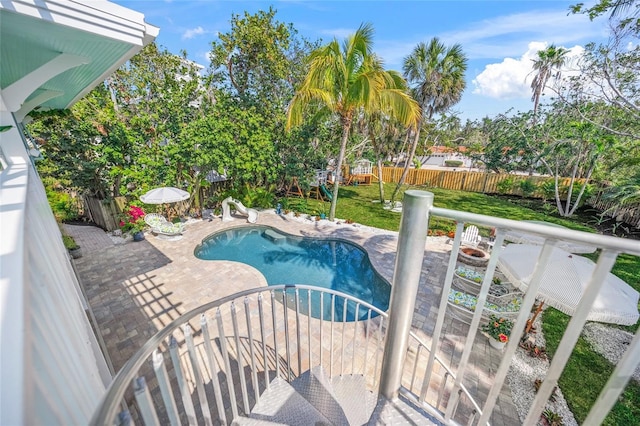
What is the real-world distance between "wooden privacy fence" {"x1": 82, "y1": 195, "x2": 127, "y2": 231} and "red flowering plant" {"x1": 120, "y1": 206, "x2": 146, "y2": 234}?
531mm

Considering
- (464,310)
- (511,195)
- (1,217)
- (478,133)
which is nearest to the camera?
(1,217)

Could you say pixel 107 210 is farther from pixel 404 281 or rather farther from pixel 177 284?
pixel 404 281

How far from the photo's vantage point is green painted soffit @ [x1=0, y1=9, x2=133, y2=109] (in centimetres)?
229

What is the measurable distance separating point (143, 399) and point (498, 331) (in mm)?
5663

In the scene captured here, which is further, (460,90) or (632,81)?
(460,90)

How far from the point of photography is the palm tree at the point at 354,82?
793 centimetres

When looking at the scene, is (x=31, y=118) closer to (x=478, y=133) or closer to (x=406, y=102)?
(x=406, y=102)

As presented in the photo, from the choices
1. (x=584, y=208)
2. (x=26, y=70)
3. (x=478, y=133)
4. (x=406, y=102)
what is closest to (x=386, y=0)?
(x=406, y=102)

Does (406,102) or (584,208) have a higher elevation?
(406,102)

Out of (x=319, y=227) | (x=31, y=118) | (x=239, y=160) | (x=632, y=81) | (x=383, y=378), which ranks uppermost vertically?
(x=632, y=81)

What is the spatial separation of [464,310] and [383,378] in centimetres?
414

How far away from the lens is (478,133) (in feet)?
150

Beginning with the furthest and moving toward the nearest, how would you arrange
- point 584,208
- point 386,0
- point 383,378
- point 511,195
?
point 511,195 → point 584,208 → point 386,0 → point 383,378

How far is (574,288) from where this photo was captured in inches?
→ 139
